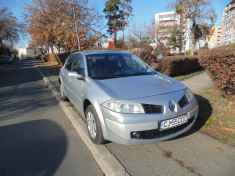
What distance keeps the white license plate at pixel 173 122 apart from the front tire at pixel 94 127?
37.6 inches

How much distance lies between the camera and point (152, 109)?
2350 millimetres

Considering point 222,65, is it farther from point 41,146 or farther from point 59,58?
point 59,58

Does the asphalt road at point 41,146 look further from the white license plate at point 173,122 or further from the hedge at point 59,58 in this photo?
the hedge at point 59,58

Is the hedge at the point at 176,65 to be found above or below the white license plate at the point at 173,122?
above

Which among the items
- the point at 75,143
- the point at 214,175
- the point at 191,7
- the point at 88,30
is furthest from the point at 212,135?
the point at 191,7

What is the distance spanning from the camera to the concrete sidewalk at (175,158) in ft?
7.16

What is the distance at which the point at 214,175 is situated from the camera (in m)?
2.10

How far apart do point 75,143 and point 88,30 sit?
370 inches

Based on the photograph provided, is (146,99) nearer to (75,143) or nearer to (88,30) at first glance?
(75,143)

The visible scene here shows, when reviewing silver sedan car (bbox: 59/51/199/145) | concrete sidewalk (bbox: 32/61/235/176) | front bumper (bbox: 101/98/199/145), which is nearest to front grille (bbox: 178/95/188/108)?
silver sedan car (bbox: 59/51/199/145)

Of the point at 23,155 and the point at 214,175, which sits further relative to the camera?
the point at 23,155

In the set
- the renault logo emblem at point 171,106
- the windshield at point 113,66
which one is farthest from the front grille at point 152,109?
the windshield at point 113,66

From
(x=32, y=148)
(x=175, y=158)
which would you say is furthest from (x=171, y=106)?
(x=32, y=148)

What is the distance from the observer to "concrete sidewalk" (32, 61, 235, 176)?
2.18 m
